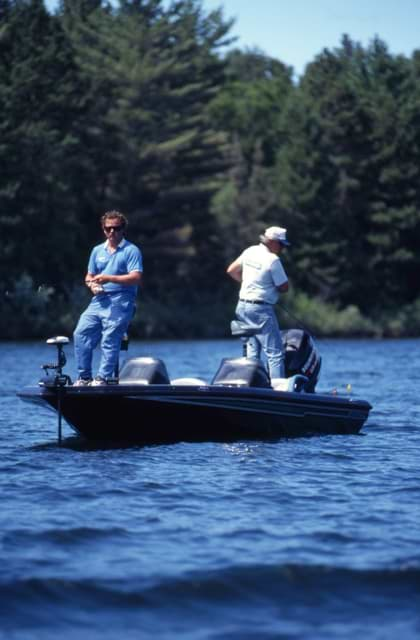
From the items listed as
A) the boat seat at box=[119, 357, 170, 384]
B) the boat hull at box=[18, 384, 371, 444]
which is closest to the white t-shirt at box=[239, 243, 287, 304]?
the boat hull at box=[18, 384, 371, 444]

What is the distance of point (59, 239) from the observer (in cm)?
5419

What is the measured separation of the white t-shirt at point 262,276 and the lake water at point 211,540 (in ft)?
4.88

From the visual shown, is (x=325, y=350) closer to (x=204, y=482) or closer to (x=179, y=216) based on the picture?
(x=179, y=216)

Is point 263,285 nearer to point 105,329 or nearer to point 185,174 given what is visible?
point 105,329

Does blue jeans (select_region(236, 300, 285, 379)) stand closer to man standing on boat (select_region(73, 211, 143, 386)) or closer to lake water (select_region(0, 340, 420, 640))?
lake water (select_region(0, 340, 420, 640))

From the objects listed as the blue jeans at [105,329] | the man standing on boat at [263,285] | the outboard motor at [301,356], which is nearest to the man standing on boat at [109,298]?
the blue jeans at [105,329]

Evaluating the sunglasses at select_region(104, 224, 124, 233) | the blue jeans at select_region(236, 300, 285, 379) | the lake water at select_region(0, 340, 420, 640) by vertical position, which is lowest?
the lake water at select_region(0, 340, 420, 640)

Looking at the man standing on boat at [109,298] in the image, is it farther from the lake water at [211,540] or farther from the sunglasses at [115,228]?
the lake water at [211,540]

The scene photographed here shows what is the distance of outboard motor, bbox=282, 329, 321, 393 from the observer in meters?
14.8

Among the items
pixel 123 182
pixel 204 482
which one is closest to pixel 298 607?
pixel 204 482

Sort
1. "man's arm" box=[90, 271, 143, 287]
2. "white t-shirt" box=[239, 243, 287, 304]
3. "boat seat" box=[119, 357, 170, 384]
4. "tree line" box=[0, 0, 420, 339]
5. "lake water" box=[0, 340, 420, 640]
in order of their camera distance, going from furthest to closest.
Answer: "tree line" box=[0, 0, 420, 339] → "white t-shirt" box=[239, 243, 287, 304] → "boat seat" box=[119, 357, 170, 384] → "man's arm" box=[90, 271, 143, 287] → "lake water" box=[0, 340, 420, 640]

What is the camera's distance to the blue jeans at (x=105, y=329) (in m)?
12.9

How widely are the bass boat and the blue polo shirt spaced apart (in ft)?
2.45

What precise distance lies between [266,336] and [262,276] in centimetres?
60
